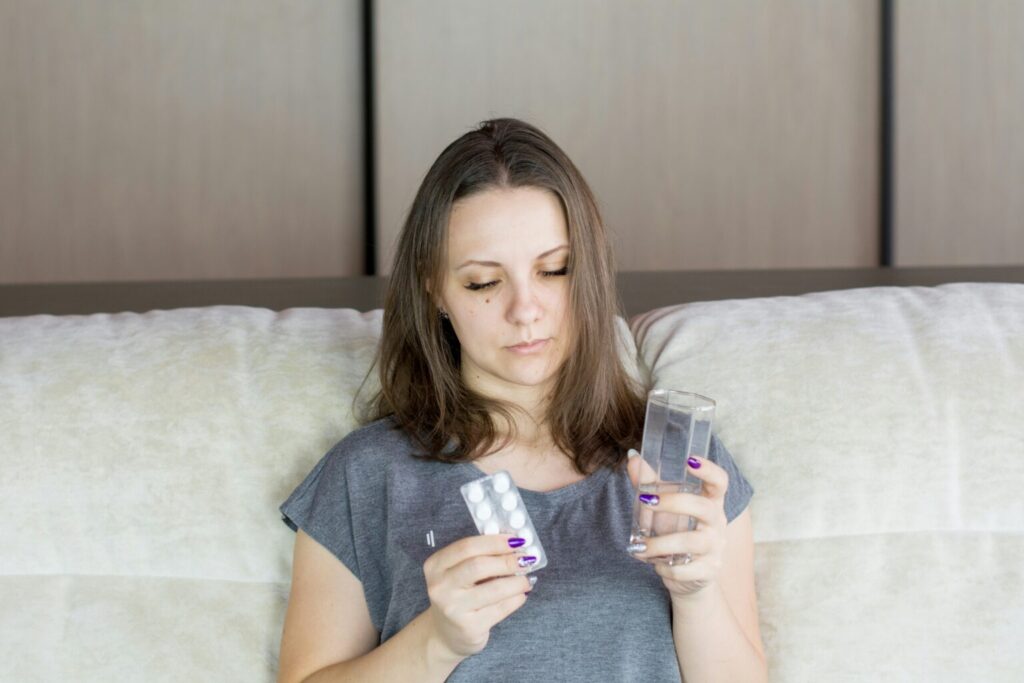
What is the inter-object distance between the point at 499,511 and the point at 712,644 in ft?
1.07

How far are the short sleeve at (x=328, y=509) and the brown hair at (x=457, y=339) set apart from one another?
10cm

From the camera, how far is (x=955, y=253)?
162 inches

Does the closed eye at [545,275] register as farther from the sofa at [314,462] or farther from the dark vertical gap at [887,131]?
the dark vertical gap at [887,131]

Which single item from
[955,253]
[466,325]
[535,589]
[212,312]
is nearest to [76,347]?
[212,312]

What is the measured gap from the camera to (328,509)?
1493 millimetres

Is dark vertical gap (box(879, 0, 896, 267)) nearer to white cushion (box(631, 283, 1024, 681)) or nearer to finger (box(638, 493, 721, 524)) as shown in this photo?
white cushion (box(631, 283, 1024, 681))

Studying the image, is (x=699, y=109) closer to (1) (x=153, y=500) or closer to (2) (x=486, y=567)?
(1) (x=153, y=500)

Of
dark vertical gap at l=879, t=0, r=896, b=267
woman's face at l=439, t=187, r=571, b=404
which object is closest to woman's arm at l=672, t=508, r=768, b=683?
woman's face at l=439, t=187, r=571, b=404

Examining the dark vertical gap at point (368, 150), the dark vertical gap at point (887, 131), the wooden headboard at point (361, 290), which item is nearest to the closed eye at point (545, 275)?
the wooden headboard at point (361, 290)

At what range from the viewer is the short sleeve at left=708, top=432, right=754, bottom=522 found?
149 cm

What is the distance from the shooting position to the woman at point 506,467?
1378mm

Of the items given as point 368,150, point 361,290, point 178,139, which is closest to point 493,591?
point 361,290

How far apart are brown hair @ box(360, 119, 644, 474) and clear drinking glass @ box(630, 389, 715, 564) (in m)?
0.29

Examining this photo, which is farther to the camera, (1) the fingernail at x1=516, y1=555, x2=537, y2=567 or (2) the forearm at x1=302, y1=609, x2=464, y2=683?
→ (2) the forearm at x1=302, y1=609, x2=464, y2=683
